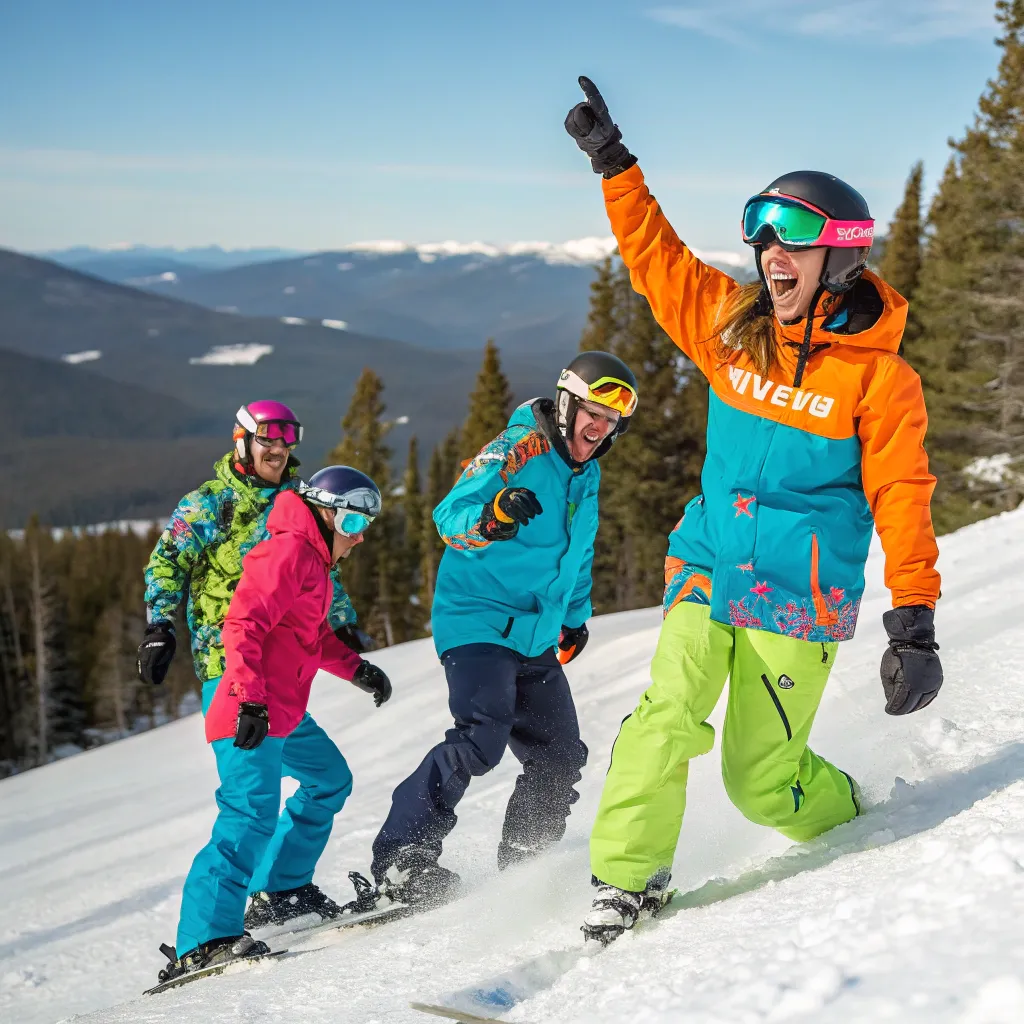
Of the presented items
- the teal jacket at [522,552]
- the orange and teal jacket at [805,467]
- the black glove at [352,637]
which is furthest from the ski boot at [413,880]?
the orange and teal jacket at [805,467]

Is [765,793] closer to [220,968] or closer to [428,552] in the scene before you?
[220,968]

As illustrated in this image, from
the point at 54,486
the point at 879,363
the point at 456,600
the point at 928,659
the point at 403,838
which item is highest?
the point at 879,363

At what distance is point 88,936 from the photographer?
5.84 metres

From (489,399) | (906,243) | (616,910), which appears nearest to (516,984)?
(616,910)

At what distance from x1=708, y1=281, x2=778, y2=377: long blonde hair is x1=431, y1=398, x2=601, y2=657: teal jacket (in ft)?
3.53

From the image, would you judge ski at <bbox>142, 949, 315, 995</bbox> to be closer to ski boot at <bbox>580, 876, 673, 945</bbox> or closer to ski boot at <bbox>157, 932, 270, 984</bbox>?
ski boot at <bbox>157, 932, 270, 984</bbox>

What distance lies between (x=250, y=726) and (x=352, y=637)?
3.58 feet

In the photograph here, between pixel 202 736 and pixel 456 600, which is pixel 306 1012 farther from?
pixel 202 736

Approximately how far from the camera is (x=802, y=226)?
303cm

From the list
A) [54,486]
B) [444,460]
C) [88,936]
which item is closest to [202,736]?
[88,936]

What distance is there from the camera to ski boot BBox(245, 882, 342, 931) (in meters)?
4.64

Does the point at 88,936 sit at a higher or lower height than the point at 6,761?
higher

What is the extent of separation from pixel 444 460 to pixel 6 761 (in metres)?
28.5

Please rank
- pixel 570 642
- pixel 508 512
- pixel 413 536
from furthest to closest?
1. pixel 413 536
2. pixel 570 642
3. pixel 508 512
